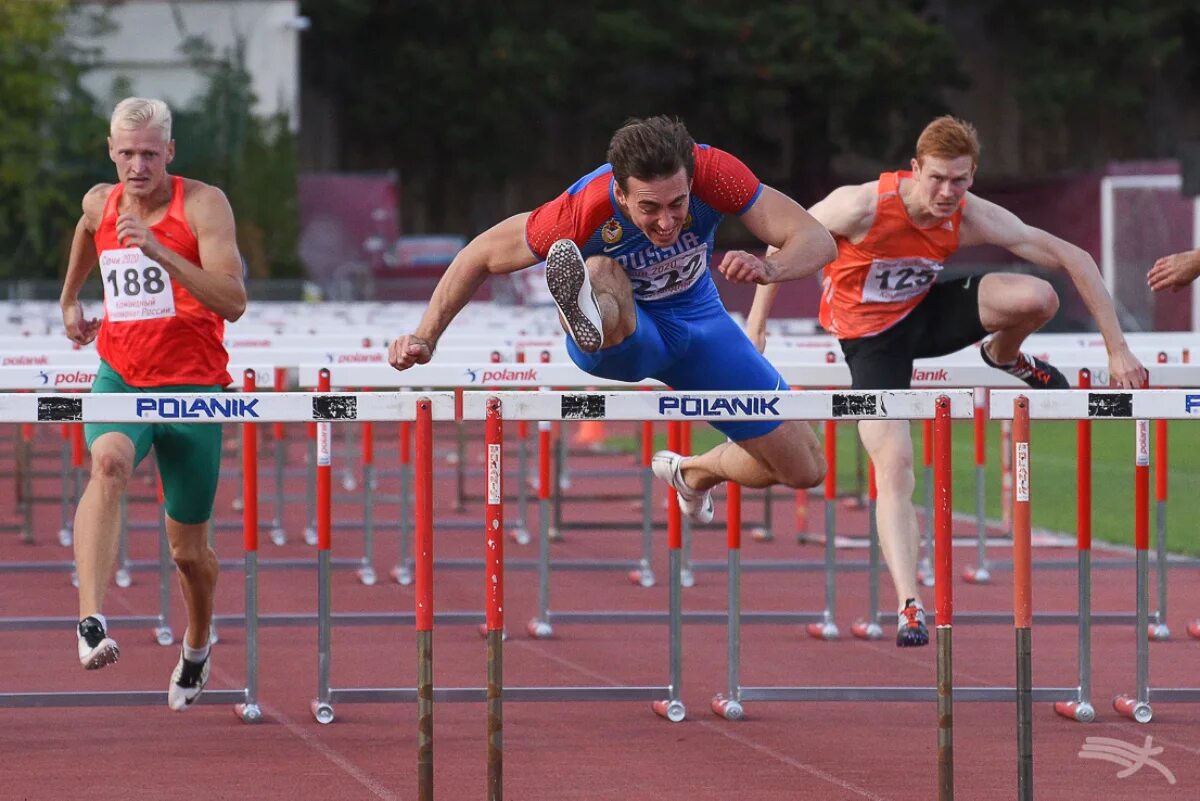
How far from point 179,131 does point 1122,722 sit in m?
32.7

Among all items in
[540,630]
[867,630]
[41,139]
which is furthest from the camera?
[41,139]

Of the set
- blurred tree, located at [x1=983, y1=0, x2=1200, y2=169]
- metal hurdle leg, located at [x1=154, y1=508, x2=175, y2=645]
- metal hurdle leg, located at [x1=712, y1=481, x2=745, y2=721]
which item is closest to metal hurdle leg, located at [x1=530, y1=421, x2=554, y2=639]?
metal hurdle leg, located at [x1=154, y1=508, x2=175, y2=645]

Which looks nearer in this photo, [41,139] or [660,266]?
[660,266]

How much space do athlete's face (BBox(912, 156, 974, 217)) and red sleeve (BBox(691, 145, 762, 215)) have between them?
1344 millimetres

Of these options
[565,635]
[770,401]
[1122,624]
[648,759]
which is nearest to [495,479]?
[770,401]

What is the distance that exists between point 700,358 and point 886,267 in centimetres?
126

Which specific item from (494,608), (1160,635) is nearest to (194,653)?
(494,608)

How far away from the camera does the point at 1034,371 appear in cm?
821

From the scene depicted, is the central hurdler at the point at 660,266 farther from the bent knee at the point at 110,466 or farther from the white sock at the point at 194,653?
the white sock at the point at 194,653

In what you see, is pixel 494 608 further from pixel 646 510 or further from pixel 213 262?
pixel 646 510

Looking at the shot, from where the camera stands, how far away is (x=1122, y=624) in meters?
10.1

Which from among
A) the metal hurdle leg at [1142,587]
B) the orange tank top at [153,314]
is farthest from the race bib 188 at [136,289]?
the metal hurdle leg at [1142,587]

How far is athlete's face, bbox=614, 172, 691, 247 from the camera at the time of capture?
20.0 ft

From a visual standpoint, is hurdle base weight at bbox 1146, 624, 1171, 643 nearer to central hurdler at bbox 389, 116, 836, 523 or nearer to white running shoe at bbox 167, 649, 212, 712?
central hurdler at bbox 389, 116, 836, 523
